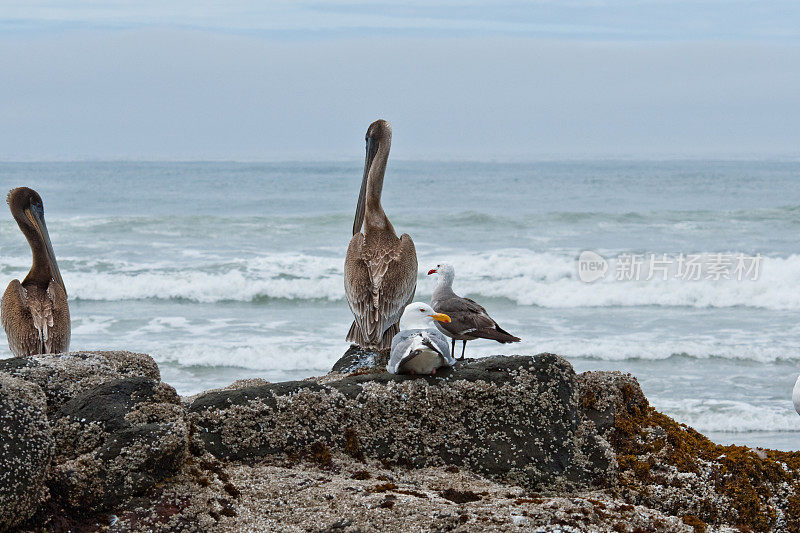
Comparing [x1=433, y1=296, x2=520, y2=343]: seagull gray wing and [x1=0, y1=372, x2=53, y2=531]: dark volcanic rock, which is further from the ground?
[x1=433, y1=296, x2=520, y2=343]: seagull gray wing

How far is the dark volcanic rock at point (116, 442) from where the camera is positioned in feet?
13.3

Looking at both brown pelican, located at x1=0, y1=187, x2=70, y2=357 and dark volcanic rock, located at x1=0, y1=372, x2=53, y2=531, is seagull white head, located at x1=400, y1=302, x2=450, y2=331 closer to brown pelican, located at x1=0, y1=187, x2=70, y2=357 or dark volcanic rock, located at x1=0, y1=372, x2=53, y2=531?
dark volcanic rock, located at x1=0, y1=372, x2=53, y2=531

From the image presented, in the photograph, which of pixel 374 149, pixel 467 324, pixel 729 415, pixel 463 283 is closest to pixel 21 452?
pixel 467 324

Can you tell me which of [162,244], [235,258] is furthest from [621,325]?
[162,244]

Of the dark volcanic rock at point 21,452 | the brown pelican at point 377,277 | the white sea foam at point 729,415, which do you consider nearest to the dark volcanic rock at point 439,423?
the dark volcanic rock at point 21,452

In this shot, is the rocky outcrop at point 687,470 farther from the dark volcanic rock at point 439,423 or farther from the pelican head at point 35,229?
the pelican head at point 35,229

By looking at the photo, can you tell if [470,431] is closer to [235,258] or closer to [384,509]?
[384,509]

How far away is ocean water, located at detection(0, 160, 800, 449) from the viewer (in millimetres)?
12938

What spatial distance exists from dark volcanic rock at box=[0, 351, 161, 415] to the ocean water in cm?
668

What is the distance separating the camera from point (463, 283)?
2042 centimetres

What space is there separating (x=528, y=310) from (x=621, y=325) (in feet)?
7.88

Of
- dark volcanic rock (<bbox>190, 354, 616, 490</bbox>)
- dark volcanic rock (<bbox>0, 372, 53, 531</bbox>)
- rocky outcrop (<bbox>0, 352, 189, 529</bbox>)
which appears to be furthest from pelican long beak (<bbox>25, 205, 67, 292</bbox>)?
dark volcanic rock (<bbox>0, 372, 53, 531</bbox>)

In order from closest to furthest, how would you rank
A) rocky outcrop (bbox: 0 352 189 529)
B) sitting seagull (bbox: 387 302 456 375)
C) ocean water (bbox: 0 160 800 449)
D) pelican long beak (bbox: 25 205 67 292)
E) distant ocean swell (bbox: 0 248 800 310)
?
rocky outcrop (bbox: 0 352 189 529), sitting seagull (bbox: 387 302 456 375), pelican long beak (bbox: 25 205 67 292), ocean water (bbox: 0 160 800 449), distant ocean swell (bbox: 0 248 800 310)

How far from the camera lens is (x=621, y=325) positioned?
16391 millimetres
